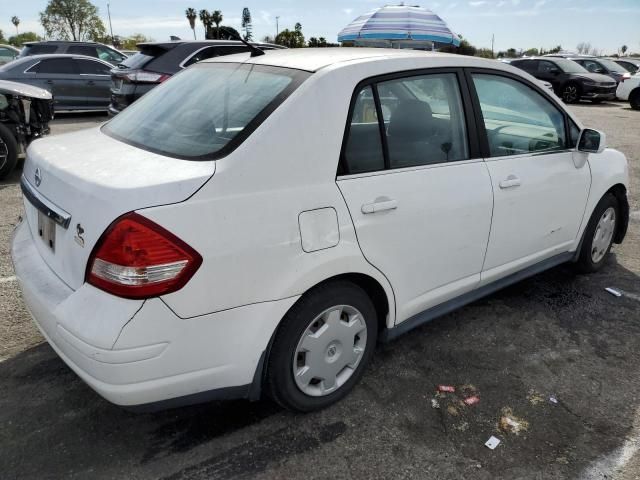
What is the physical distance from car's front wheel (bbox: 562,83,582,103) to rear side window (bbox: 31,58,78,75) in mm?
15755

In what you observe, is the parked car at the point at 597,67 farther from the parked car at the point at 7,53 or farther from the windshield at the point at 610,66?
the parked car at the point at 7,53

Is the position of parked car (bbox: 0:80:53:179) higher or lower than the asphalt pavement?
higher

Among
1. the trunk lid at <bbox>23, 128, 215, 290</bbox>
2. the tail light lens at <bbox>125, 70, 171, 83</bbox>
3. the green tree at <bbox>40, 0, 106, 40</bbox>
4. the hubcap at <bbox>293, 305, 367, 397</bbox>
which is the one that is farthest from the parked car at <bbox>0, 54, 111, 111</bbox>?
the green tree at <bbox>40, 0, 106, 40</bbox>

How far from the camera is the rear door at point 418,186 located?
92.8 inches

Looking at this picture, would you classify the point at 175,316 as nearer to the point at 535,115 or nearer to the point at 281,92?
the point at 281,92

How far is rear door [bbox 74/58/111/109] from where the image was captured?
11.9 metres

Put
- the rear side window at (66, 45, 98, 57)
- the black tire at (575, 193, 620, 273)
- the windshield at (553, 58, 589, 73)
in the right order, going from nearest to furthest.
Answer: the black tire at (575, 193, 620, 273) < the rear side window at (66, 45, 98, 57) < the windshield at (553, 58, 589, 73)

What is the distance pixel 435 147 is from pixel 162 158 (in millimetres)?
1409

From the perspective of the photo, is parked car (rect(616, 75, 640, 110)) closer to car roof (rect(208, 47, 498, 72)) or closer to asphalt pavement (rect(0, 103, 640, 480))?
asphalt pavement (rect(0, 103, 640, 480))

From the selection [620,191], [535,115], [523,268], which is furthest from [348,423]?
[620,191]

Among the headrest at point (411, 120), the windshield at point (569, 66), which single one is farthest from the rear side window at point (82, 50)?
the windshield at point (569, 66)

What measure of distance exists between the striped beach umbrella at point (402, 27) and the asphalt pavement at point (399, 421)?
6749 millimetres

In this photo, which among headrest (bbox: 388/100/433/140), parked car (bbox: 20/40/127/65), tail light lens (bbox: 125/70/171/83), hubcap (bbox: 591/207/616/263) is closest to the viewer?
headrest (bbox: 388/100/433/140)

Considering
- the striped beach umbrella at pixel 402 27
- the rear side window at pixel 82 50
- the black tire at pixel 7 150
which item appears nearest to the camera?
the black tire at pixel 7 150
